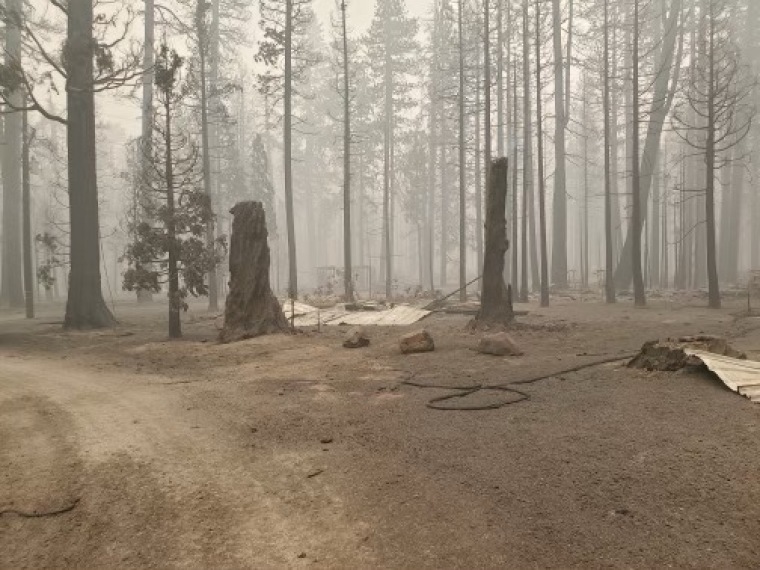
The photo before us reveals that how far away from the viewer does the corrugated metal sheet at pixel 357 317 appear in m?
16.0

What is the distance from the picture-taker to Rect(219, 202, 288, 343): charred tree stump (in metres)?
12.9

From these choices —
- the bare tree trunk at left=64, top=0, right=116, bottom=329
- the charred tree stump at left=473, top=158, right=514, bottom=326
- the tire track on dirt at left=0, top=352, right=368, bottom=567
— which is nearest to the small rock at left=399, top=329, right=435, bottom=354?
the charred tree stump at left=473, top=158, right=514, bottom=326

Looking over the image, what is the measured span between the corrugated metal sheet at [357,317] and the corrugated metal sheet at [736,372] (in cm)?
922

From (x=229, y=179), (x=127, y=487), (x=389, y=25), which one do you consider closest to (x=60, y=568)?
(x=127, y=487)

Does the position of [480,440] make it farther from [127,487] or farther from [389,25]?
[389,25]

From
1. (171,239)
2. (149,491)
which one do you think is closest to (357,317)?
(171,239)

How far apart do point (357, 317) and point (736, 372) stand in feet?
38.2

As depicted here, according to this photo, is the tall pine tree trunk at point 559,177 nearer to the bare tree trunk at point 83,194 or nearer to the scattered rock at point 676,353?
the scattered rock at point 676,353

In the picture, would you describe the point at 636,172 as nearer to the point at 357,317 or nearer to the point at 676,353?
the point at 357,317

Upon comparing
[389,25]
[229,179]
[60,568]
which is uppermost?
[389,25]

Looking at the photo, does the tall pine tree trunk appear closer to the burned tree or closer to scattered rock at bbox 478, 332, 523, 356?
scattered rock at bbox 478, 332, 523, 356

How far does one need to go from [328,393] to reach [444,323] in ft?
26.7

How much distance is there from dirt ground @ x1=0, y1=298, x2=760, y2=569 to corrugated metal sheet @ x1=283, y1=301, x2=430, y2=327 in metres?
7.05

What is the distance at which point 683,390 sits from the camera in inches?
260
